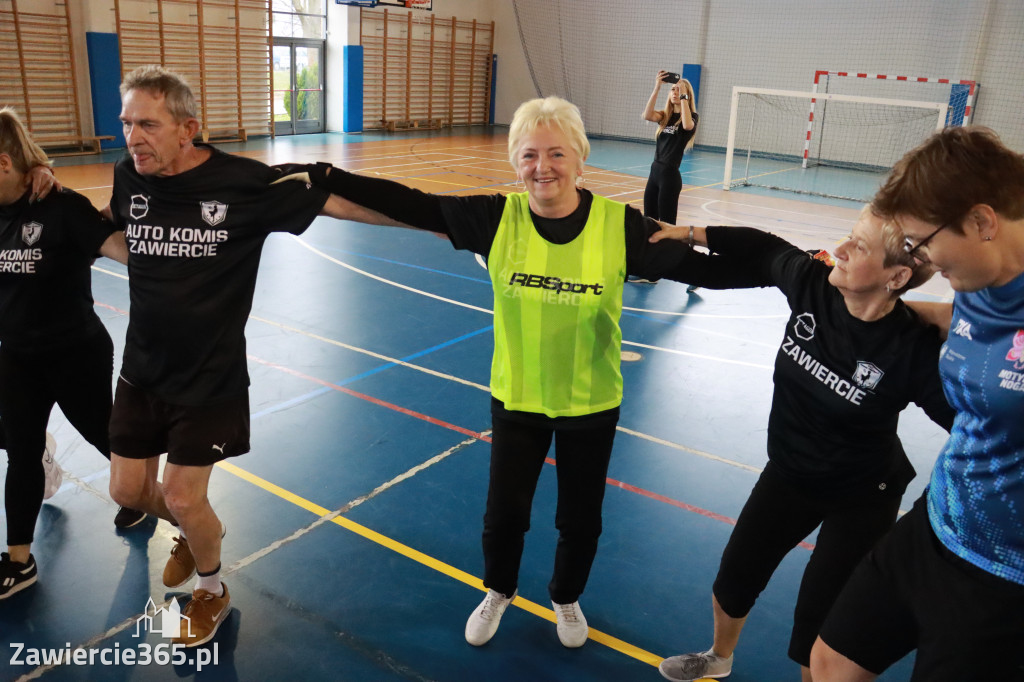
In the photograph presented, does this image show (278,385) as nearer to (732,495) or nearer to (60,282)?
(60,282)

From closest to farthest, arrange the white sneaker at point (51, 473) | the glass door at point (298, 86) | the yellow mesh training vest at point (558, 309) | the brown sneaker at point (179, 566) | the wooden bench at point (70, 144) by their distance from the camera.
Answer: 1. the yellow mesh training vest at point (558, 309)
2. the brown sneaker at point (179, 566)
3. the white sneaker at point (51, 473)
4. the wooden bench at point (70, 144)
5. the glass door at point (298, 86)

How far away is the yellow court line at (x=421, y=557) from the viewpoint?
326 cm

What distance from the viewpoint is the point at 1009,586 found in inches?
66.4

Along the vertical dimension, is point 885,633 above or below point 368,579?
above

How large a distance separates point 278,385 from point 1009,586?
4.85 m

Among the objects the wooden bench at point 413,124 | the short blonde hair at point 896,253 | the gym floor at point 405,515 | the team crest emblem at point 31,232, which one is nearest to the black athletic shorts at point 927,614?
the short blonde hair at point 896,253

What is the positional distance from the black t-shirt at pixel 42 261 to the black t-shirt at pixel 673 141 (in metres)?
6.51

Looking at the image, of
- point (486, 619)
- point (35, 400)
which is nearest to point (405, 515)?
point (486, 619)

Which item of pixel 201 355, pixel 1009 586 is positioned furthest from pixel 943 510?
pixel 201 355

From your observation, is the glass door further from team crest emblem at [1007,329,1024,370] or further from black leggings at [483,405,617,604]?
team crest emblem at [1007,329,1024,370]

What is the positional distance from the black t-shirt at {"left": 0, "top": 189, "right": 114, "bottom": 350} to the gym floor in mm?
1139

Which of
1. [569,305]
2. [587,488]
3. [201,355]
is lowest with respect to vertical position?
[587,488]

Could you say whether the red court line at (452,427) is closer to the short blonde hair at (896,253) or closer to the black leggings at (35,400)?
the black leggings at (35,400)

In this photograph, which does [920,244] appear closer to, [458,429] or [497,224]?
[497,224]
